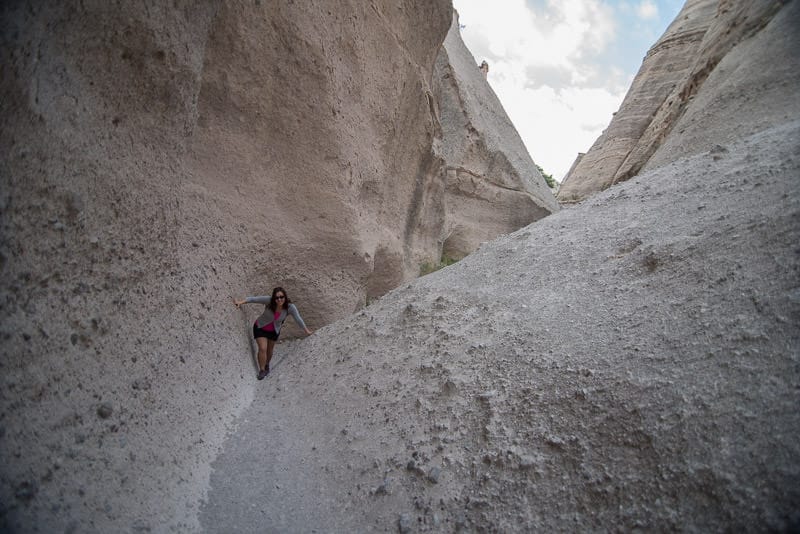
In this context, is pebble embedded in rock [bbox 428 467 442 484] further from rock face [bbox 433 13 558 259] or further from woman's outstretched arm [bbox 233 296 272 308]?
rock face [bbox 433 13 558 259]

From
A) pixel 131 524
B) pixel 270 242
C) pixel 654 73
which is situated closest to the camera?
pixel 131 524

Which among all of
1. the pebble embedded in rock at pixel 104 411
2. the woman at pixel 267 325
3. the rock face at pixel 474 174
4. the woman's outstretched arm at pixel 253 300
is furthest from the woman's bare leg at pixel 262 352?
the rock face at pixel 474 174

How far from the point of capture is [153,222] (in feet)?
7.73

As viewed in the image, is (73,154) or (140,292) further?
(140,292)

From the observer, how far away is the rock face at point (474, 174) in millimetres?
8539

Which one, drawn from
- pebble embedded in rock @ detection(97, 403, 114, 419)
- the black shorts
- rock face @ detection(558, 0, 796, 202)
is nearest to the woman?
the black shorts

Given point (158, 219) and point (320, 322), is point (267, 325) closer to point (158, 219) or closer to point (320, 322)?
point (320, 322)

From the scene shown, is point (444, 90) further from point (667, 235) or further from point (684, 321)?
point (684, 321)

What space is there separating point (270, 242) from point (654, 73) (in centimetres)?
1471

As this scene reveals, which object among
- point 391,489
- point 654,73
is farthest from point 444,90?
point 654,73

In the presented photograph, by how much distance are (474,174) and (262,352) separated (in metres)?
6.63

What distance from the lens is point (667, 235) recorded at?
2.91 metres

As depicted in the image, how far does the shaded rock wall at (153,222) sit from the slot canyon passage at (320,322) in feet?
0.04

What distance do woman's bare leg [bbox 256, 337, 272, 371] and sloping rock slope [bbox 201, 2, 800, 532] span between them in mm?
181
